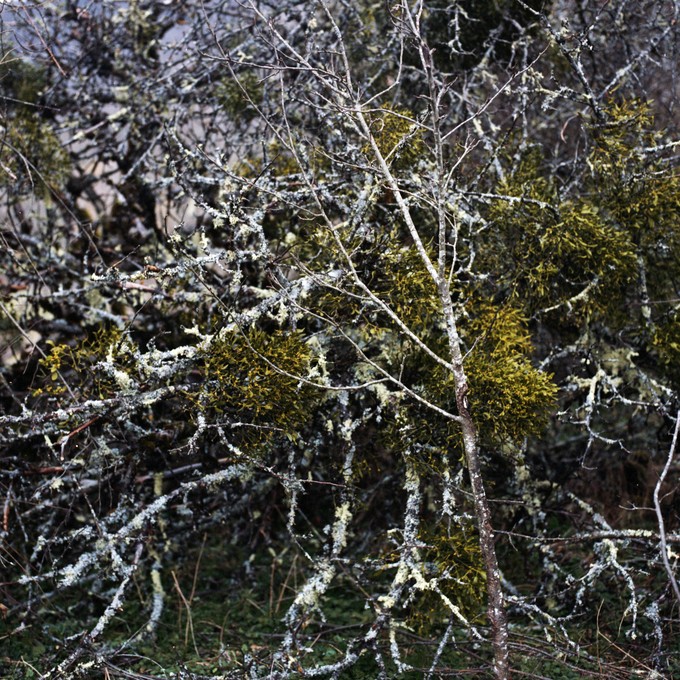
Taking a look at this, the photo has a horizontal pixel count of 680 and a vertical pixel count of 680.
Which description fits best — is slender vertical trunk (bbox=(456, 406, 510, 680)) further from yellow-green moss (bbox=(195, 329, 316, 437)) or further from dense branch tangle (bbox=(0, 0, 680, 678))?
yellow-green moss (bbox=(195, 329, 316, 437))

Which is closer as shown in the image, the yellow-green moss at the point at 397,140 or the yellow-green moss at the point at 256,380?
the yellow-green moss at the point at 256,380

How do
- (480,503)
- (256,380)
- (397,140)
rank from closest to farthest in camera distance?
(480,503) → (256,380) → (397,140)

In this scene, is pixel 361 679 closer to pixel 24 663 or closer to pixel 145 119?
pixel 24 663

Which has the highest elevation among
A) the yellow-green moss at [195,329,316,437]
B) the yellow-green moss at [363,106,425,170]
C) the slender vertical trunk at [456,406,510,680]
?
the yellow-green moss at [363,106,425,170]

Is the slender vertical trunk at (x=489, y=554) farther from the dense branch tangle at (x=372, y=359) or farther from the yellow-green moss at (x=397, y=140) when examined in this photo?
the yellow-green moss at (x=397, y=140)

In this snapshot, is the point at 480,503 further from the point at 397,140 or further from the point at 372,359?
the point at 397,140

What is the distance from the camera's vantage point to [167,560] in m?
4.45

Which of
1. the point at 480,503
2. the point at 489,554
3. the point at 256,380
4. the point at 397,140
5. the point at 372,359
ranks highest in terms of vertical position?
the point at 397,140

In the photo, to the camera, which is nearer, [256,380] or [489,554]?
[489,554]

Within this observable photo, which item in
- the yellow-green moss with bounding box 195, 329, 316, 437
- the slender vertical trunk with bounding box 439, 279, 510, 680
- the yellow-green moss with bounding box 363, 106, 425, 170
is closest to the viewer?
the slender vertical trunk with bounding box 439, 279, 510, 680

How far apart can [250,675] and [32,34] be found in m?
3.97

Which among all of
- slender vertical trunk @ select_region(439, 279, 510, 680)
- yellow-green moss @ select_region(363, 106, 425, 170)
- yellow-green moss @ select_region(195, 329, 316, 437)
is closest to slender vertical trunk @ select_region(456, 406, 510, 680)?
slender vertical trunk @ select_region(439, 279, 510, 680)

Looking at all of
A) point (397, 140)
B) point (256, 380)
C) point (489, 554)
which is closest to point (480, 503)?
point (489, 554)

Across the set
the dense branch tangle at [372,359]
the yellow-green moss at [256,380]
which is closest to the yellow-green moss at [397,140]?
the dense branch tangle at [372,359]
